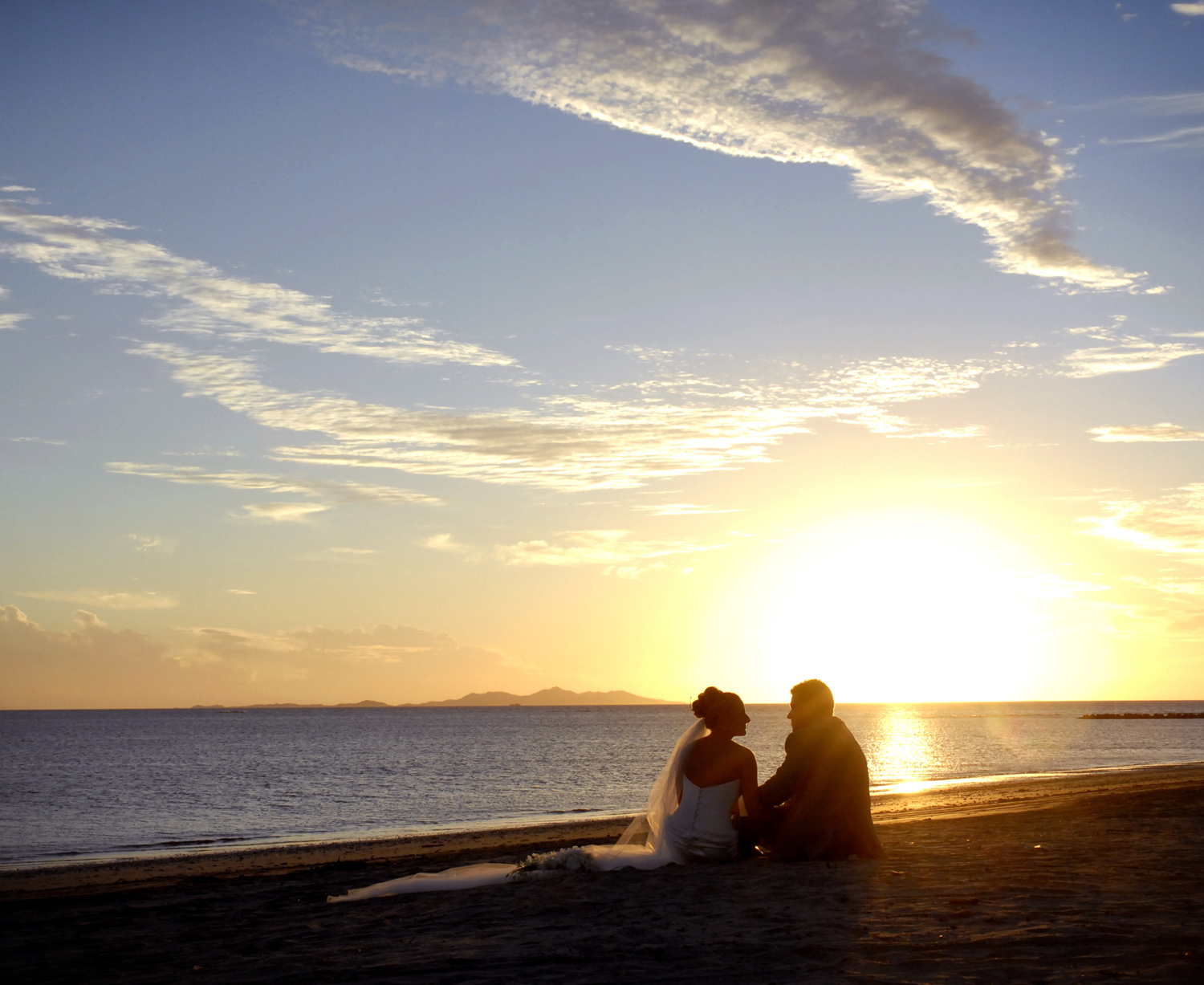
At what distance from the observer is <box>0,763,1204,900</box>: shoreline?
1575 cm

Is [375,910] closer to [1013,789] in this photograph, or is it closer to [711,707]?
[711,707]

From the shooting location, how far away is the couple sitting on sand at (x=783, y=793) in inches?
359

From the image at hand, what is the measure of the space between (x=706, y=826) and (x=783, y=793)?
34.2 inches

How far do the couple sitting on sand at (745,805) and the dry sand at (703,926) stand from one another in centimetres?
30

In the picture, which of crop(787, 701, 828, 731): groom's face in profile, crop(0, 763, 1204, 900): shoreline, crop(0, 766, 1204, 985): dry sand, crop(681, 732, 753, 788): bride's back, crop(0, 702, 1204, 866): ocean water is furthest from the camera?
crop(0, 702, 1204, 866): ocean water

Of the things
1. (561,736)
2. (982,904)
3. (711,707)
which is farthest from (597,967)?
(561,736)

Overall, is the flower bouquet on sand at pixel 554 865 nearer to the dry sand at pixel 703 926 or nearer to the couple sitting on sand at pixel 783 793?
the dry sand at pixel 703 926

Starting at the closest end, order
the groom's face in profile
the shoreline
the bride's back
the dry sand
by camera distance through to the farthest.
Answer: the dry sand, the groom's face in profile, the bride's back, the shoreline

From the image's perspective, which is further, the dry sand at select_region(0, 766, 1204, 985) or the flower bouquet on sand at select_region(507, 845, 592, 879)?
the flower bouquet on sand at select_region(507, 845, 592, 879)

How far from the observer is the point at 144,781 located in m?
46.6

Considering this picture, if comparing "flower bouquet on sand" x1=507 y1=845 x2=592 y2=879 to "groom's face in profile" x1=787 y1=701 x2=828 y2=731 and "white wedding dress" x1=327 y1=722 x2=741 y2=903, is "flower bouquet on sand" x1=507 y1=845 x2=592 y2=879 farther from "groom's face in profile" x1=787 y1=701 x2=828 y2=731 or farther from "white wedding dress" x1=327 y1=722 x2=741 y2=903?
"groom's face in profile" x1=787 y1=701 x2=828 y2=731

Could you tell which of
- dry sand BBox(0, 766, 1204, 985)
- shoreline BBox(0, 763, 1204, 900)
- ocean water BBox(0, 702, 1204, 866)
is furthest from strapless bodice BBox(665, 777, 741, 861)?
ocean water BBox(0, 702, 1204, 866)

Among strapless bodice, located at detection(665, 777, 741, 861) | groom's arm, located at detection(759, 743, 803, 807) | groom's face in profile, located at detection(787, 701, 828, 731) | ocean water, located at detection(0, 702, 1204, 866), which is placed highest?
groom's face in profile, located at detection(787, 701, 828, 731)

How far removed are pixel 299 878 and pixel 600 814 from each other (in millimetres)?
16414
